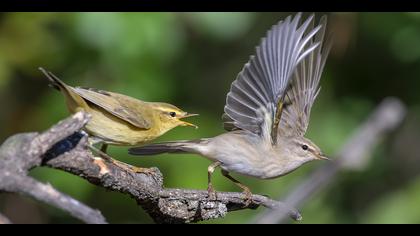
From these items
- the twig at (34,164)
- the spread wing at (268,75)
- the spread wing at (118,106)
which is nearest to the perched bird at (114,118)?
the spread wing at (118,106)

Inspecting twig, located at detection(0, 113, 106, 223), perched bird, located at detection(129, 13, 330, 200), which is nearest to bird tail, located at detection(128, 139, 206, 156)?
perched bird, located at detection(129, 13, 330, 200)

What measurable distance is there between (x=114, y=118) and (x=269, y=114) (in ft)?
3.16

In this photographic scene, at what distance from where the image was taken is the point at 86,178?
9.02 ft

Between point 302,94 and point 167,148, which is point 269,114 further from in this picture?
point 302,94

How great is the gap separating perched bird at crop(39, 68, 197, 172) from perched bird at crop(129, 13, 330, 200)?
6.4 inches

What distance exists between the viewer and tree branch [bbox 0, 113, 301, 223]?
87.0 inches

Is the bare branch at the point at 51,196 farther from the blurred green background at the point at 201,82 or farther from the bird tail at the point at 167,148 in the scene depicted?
the blurred green background at the point at 201,82

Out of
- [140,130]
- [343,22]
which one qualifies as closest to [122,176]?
[140,130]

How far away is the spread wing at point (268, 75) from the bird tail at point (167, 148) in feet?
1.43

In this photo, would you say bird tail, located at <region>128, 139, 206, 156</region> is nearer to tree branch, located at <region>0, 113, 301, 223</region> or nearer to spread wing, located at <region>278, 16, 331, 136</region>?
spread wing, located at <region>278, 16, 331, 136</region>

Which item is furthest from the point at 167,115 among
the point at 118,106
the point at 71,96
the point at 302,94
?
the point at 302,94

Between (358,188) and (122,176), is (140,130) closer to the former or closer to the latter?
(122,176)

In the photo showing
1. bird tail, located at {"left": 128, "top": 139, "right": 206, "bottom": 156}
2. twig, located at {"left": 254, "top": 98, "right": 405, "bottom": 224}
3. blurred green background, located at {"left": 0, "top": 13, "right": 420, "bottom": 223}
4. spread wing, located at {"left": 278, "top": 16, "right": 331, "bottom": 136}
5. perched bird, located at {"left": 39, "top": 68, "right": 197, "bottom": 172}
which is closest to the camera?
twig, located at {"left": 254, "top": 98, "right": 405, "bottom": 224}
